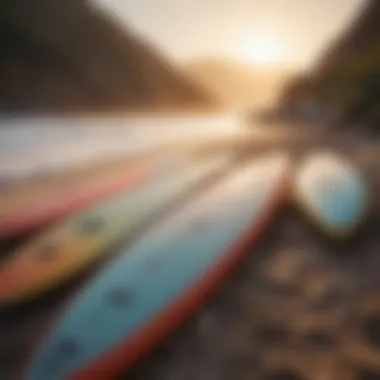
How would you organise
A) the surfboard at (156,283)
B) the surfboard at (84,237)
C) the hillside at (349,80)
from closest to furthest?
1. the surfboard at (156,283)
2. the surfboard at (84,237)
3. the hillside at (349,80)

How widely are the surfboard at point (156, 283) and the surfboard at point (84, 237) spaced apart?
3 centimetres

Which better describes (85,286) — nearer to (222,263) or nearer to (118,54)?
(222,263)

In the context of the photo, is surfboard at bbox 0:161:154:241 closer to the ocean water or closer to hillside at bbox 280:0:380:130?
the ocean water

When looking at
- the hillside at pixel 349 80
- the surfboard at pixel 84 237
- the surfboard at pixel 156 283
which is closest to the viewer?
the surfboard at pixel 156 283

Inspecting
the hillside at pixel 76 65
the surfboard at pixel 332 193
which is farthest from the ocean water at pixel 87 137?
the surfboard at pixel 332 193

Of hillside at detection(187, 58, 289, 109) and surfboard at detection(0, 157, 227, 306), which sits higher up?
hillside at detection(187, 58, 289, 109)

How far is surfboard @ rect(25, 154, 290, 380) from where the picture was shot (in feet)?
2.53

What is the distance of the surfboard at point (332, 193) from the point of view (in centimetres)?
93

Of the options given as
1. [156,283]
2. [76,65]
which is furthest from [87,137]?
[156,283]

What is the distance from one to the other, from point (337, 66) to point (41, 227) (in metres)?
0.57

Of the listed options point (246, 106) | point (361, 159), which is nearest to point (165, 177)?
point (246, 106)

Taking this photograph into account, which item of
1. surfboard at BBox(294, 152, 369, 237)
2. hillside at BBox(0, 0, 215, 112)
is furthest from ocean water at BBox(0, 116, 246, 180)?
surfboard at BBox(294, 152, 369, 237)

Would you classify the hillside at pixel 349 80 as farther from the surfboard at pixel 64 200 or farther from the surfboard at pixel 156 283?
the surfboard at pixel 64 200

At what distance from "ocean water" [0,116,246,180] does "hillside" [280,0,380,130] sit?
0.13 meters
